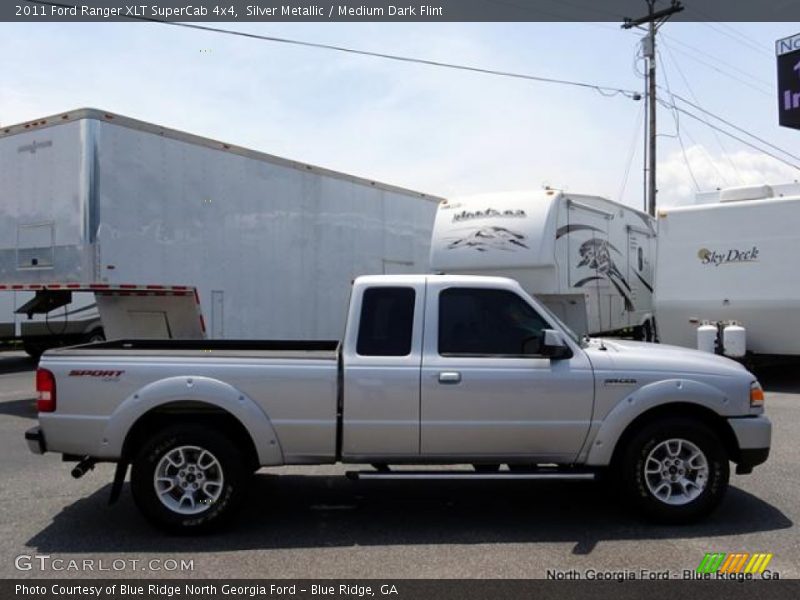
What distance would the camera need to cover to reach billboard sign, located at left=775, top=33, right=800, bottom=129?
1908 centimetres

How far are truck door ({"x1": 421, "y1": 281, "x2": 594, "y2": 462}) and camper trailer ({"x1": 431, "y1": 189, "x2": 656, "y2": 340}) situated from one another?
6477 mm

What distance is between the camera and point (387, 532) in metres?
5.03

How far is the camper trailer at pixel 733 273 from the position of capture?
11586 mm

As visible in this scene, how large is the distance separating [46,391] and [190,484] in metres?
1.20

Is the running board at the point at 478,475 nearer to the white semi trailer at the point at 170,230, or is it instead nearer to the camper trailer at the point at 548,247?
the white semi trailer at the point at 170,230

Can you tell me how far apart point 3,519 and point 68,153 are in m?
5.53

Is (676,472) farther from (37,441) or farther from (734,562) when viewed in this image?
(37,441)

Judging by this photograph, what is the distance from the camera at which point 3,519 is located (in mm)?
5363

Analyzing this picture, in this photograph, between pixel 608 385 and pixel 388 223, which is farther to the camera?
pixel 388 223

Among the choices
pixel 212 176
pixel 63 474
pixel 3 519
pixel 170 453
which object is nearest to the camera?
pixel 170 453

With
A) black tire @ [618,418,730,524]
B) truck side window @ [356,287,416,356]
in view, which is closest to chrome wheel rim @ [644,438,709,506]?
black tire @ [618,418,730,524]

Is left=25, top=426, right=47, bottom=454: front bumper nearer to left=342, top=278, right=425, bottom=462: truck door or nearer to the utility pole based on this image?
left=342, top=278, right=425, bottom=462: truck door

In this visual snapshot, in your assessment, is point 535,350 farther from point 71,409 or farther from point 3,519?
point 3,519

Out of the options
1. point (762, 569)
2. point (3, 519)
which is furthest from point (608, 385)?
point (3, 519)
